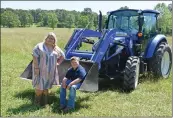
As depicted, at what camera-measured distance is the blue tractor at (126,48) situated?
24.3 ft

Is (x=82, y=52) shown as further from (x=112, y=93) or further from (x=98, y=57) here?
(x=112, y=93)

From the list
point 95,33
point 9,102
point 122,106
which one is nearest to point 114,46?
point 95,33

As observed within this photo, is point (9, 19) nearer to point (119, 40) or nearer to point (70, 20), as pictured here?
point (70, 20)

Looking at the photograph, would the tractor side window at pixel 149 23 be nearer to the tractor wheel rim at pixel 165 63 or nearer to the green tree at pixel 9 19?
the tractor wheel rim at pixel 165 63

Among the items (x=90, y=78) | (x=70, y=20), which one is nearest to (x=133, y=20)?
(x=90, y=78)

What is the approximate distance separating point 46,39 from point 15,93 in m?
1.92

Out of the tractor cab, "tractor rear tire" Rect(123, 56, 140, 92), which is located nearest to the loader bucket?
"tractor rear tire" Rect(123, 56, 140, 92)

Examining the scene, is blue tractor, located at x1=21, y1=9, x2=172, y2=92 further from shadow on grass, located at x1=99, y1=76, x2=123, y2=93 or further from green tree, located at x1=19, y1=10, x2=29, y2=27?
green tree, located at x1=19, y1=10, x2=29, y2=27

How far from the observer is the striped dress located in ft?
19.6

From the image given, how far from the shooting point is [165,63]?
982cm

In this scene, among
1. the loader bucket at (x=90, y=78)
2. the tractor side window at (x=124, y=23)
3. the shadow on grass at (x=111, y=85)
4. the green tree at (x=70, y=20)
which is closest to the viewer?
the loader bucket at (x=90, y=78)

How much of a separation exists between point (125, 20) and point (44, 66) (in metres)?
3.61

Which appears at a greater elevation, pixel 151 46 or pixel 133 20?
pixel 133 20

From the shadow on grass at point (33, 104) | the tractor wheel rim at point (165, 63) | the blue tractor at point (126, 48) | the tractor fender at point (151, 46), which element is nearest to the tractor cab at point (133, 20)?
the blue tractor at point (126, 48)
